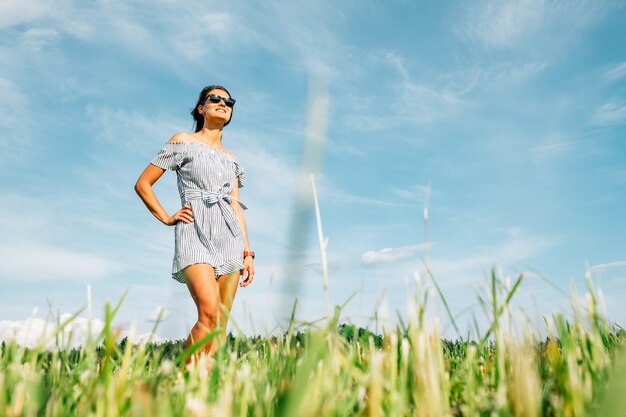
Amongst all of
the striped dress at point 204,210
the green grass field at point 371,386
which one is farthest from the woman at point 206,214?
the green grass field at point 371,386

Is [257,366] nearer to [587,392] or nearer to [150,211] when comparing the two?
[587,392]

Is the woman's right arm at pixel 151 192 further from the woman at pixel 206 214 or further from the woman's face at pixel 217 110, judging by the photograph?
the woman's face at pixel 217 110

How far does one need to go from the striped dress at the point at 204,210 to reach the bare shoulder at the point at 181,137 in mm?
59

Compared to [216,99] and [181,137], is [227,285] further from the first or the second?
[216,99]

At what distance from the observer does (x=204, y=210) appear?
5.68 metres

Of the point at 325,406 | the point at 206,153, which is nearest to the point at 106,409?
the point at 325,406

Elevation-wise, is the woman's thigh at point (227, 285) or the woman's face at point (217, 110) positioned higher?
the woman's face at point (217, 110)

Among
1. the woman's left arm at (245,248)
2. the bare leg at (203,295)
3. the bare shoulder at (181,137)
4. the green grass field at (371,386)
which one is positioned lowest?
the green grass field at (371,386)

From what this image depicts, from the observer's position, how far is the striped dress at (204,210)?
5457mm

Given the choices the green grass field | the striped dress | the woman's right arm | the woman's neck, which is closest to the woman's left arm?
the striped dress

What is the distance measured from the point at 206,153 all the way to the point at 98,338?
4.07m

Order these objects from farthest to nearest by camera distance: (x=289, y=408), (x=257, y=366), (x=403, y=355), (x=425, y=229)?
(x=257, y=366), (x=403, y=355), (x=425, y=229), (x=289, y=408)

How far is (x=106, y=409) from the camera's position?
5.44ft

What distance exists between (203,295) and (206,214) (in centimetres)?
86
